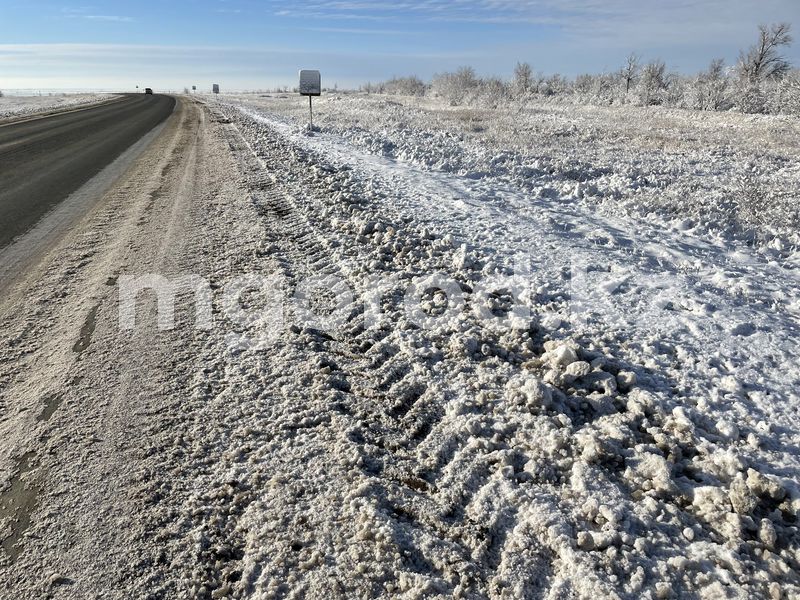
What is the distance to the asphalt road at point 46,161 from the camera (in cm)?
759

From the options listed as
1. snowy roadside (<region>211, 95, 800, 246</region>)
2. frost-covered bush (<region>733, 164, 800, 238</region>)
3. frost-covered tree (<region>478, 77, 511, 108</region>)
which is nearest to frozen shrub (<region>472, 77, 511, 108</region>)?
frost-covered tree (<region>478, 77, 511, 108</region>)

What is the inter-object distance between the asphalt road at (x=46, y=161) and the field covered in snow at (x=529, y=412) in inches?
165

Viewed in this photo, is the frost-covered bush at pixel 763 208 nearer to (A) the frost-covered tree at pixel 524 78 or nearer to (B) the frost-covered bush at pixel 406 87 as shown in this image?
(A) the frost-covered tree at pixel 524 78

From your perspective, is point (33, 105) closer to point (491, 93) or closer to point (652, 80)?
point (491, 93)

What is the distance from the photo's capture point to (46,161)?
1216 centimetres

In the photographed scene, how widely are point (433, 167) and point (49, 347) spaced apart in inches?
316

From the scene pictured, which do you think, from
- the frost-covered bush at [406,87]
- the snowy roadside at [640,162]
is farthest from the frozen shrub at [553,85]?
the snowy roadside at [640,162]

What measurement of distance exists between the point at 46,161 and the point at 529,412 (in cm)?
1407

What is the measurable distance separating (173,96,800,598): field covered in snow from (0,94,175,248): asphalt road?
4.19 m

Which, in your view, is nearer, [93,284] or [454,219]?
[93,284]

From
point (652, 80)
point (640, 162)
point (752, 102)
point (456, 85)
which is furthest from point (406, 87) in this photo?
point (640, 162)

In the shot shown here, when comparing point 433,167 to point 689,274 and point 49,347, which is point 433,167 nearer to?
point 689,274

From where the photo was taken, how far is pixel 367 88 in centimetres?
9150

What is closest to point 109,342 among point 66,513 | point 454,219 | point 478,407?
Answer: point 66,513
